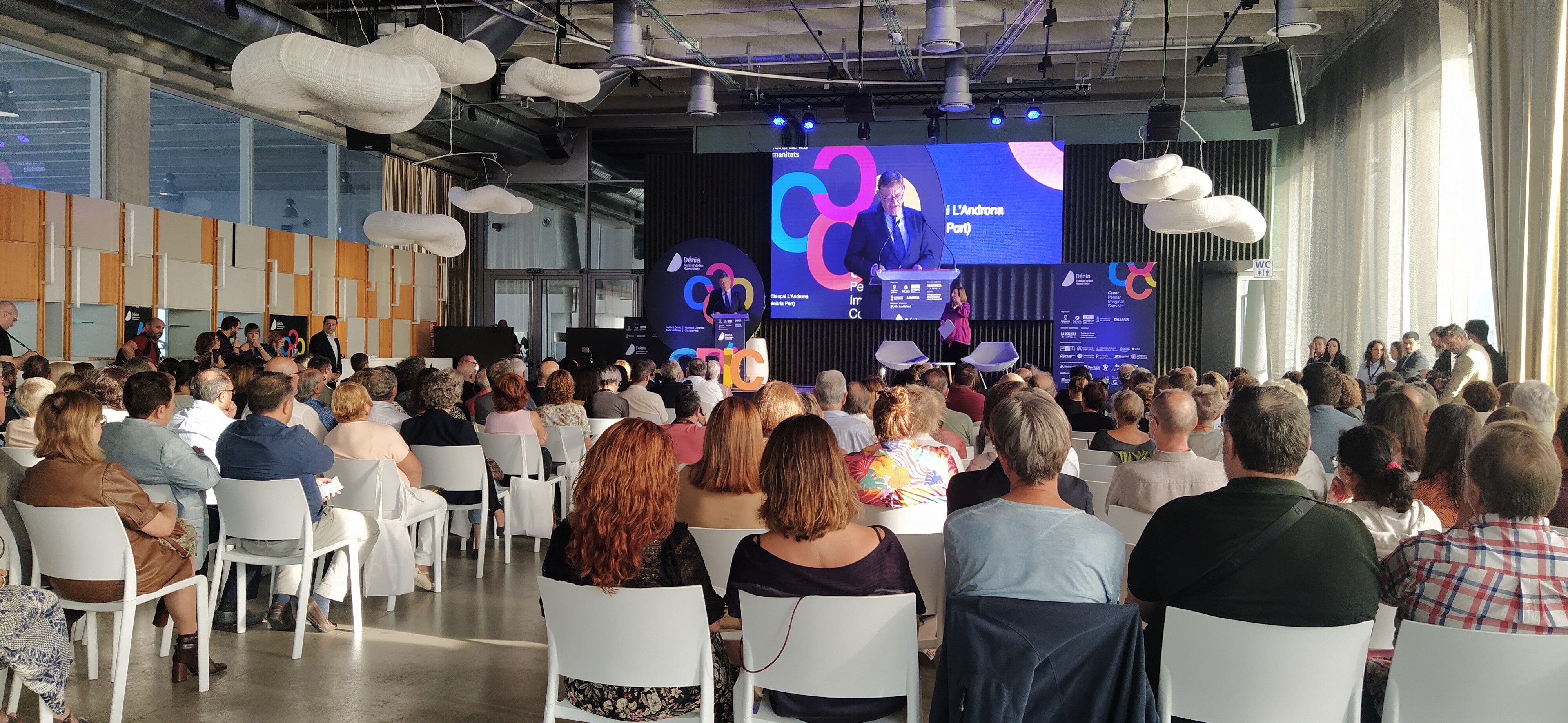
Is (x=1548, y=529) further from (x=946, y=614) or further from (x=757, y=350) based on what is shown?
(x=757, y=350)

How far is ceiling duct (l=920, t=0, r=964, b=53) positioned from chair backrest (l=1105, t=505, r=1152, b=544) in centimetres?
651

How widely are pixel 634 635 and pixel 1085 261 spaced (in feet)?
42.5

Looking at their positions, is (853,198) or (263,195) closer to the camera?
(263,195)

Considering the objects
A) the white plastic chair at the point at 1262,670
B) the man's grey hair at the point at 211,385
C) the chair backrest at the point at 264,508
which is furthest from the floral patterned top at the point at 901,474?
the man's grey hair at the point at 211,385

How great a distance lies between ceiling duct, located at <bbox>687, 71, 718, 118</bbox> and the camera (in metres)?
12.5

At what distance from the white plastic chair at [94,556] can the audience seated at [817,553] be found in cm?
215

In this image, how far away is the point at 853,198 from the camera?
1447 centimetres

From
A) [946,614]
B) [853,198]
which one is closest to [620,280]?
[853,198]

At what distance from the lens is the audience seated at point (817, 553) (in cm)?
245

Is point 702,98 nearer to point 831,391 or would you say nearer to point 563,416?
point 563,416

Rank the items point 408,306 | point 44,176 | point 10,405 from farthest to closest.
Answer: point 408,306 < point 44,176 < point 10,405

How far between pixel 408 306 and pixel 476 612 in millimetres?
12481

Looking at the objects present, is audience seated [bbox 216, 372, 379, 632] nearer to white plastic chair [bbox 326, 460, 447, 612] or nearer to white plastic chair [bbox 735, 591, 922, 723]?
white plastic chair [bbox 326, 460, 447, 612]

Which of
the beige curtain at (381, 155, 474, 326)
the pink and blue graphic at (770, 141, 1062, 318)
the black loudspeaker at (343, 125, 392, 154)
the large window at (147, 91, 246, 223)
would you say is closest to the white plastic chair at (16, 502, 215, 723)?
the black loudspeaker at (343, 125, 392, 154)
